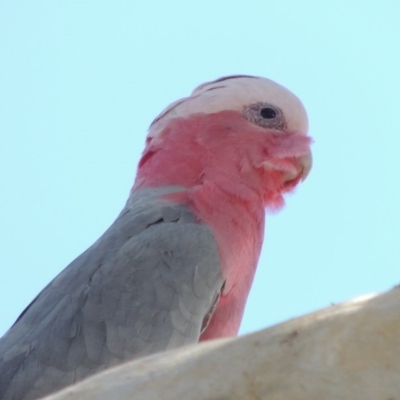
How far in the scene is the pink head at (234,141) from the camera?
6.52m

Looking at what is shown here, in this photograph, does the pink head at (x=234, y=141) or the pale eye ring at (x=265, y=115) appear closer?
the pink head at (x=234, y=141)

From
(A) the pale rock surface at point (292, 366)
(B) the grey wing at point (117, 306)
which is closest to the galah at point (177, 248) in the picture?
(B) the grey wing at point (117, 306)

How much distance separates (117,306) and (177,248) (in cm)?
56

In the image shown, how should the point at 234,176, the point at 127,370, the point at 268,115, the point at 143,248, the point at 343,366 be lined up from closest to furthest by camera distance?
the point at 343,366 < the point at 127,370 < the point at 143,248 < the point at 234,176 < the point at 268,115

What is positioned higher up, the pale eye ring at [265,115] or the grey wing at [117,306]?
the pale eye ring at [265,115]

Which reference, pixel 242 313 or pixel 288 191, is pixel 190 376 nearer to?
pixel 242 313

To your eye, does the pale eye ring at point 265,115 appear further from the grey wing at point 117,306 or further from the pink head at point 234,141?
the grey wing at point 117,306

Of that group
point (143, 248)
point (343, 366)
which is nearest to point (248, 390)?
point (343, 366)

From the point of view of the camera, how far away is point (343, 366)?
234 centimetres

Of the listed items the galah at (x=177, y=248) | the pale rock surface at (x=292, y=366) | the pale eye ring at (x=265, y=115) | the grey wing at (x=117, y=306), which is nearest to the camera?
the pale rock surface at (x=292, y=366)

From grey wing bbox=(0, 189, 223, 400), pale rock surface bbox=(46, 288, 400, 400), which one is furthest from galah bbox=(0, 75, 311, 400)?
pale rock surface bbox=(46, 288, 400, 400)

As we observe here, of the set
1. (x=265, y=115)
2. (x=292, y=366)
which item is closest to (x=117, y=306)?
(x=265, y=115)

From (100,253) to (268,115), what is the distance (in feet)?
6.05

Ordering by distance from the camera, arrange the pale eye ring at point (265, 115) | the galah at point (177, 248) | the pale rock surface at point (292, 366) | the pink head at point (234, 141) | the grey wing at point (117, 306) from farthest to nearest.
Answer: the pale eye ring at point (265, 115)
the pink head at point (234, 141)
the galah at point (177, 248)
the grey wing at point (117, 306)
the pale rock surface at point (292, 366)
